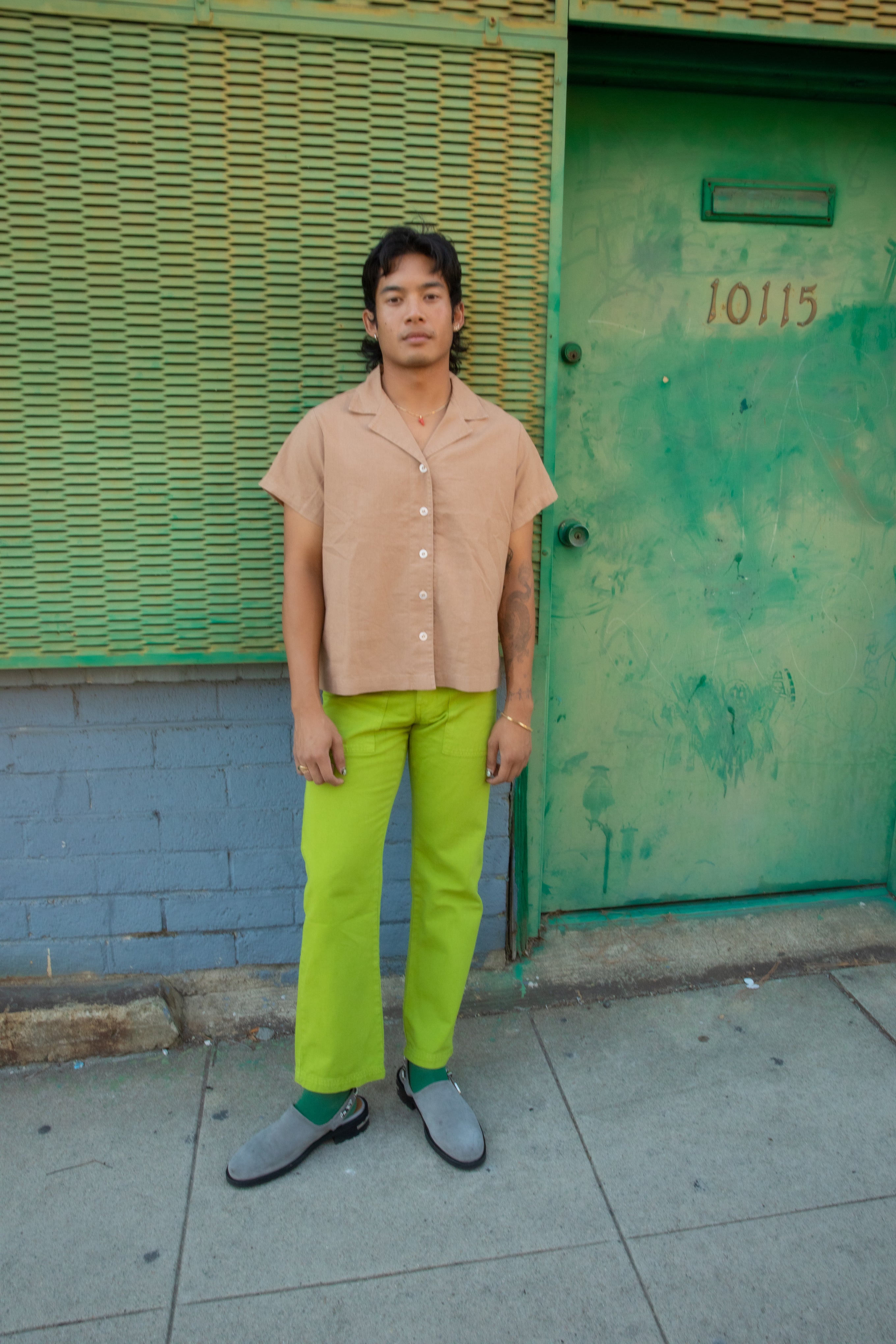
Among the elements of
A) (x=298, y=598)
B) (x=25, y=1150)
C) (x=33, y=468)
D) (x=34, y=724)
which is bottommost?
(x=25, y=1150)

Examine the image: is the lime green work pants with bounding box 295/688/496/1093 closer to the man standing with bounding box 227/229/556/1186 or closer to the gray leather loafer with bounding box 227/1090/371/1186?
the man standing with bounding box 227/229/556/1186

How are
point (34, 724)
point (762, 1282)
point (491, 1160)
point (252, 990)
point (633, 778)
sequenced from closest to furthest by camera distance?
point (762, 1282), point (491, 1160), point (34, 724), point (252, 990), point (633, 778)

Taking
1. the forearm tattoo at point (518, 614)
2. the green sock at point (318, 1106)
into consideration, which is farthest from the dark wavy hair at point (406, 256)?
the green sock at point (318, 1106)

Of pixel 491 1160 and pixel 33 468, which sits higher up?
pixel 33 468

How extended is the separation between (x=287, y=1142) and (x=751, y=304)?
2654 millimetres

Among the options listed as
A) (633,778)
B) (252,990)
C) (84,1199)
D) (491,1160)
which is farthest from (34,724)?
(633,778)

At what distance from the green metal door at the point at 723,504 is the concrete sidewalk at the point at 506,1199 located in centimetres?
69

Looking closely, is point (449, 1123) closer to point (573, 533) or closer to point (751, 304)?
point (573, 533)

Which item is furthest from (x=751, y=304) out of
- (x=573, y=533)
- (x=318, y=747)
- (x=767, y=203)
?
(x=318, y=747)

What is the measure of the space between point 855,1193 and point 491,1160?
2.78 ft

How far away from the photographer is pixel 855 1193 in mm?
2064

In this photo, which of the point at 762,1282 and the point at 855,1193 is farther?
the point at 855,1193

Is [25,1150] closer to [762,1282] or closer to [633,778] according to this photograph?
[762,1282]

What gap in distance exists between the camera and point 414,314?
1923 millimetres
